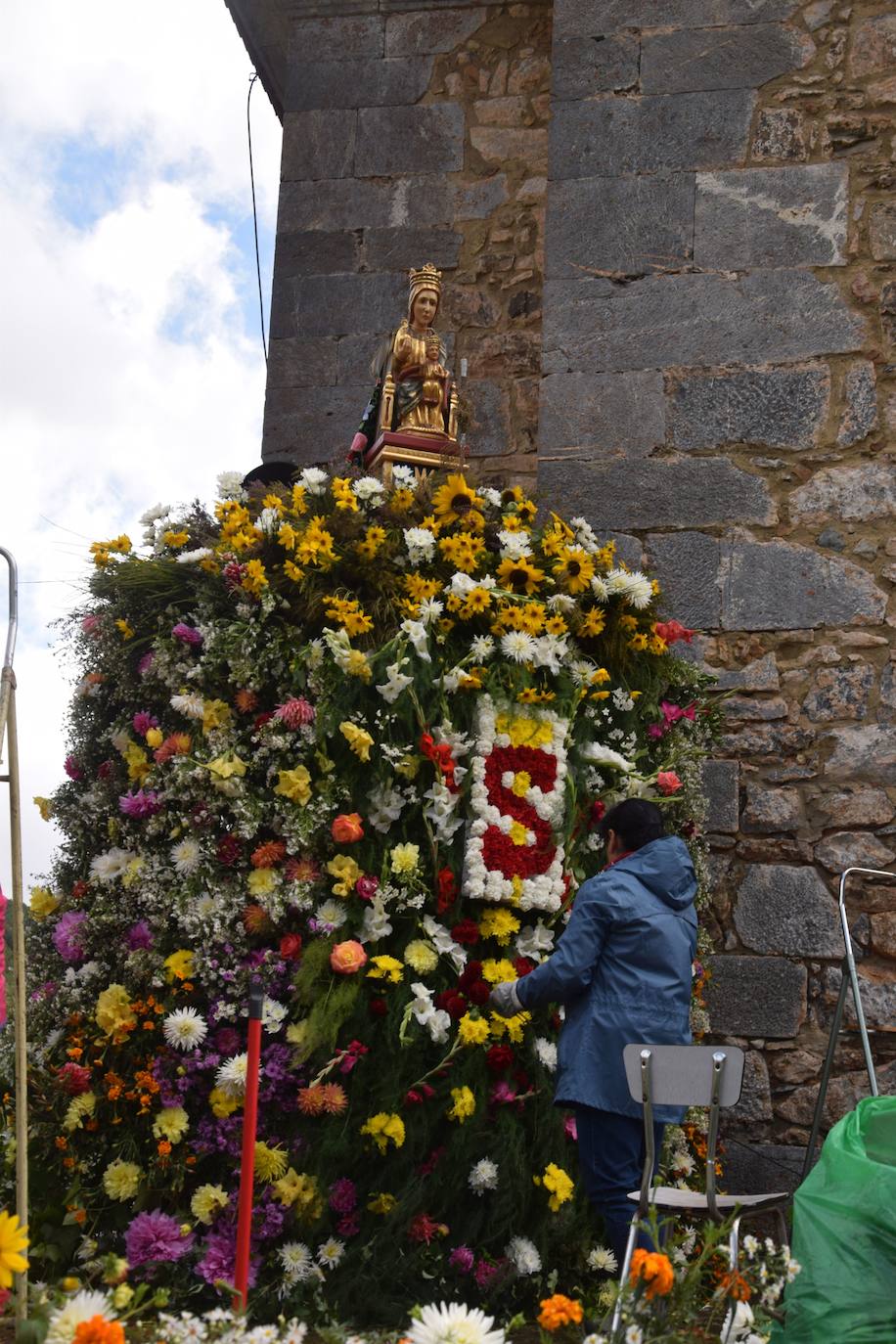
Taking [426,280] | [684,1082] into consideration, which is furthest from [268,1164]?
[426,280]

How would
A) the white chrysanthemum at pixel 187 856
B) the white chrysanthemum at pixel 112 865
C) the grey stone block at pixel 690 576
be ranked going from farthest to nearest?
the grey stone block at pixel 690 576, the white chrysanthemum at pixel 112 865, the white chrysanthemum at pixel 187 856

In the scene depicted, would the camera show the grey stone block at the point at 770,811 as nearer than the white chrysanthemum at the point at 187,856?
No

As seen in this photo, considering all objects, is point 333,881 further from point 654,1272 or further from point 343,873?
point 654,1272

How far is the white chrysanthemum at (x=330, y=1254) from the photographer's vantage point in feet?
12.0

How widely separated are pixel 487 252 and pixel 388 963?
395 centimetres

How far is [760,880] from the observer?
17.4ft

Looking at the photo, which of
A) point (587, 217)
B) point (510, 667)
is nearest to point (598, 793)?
point (510, 667)

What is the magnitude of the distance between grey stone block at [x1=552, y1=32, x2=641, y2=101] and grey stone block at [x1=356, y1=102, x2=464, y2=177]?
2.47 ft

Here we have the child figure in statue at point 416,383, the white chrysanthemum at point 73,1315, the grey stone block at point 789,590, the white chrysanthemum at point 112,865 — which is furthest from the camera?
the grey stone block at point 789,590

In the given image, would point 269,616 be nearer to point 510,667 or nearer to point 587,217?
point 510,667

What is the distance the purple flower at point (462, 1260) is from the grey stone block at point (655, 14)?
4891mm

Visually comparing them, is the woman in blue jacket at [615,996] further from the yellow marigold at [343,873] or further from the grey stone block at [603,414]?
the grey stone block at [603,414]

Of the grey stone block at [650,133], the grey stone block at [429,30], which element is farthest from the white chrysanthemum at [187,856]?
the grey stone block at [429,30]

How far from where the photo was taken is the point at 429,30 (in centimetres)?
700
